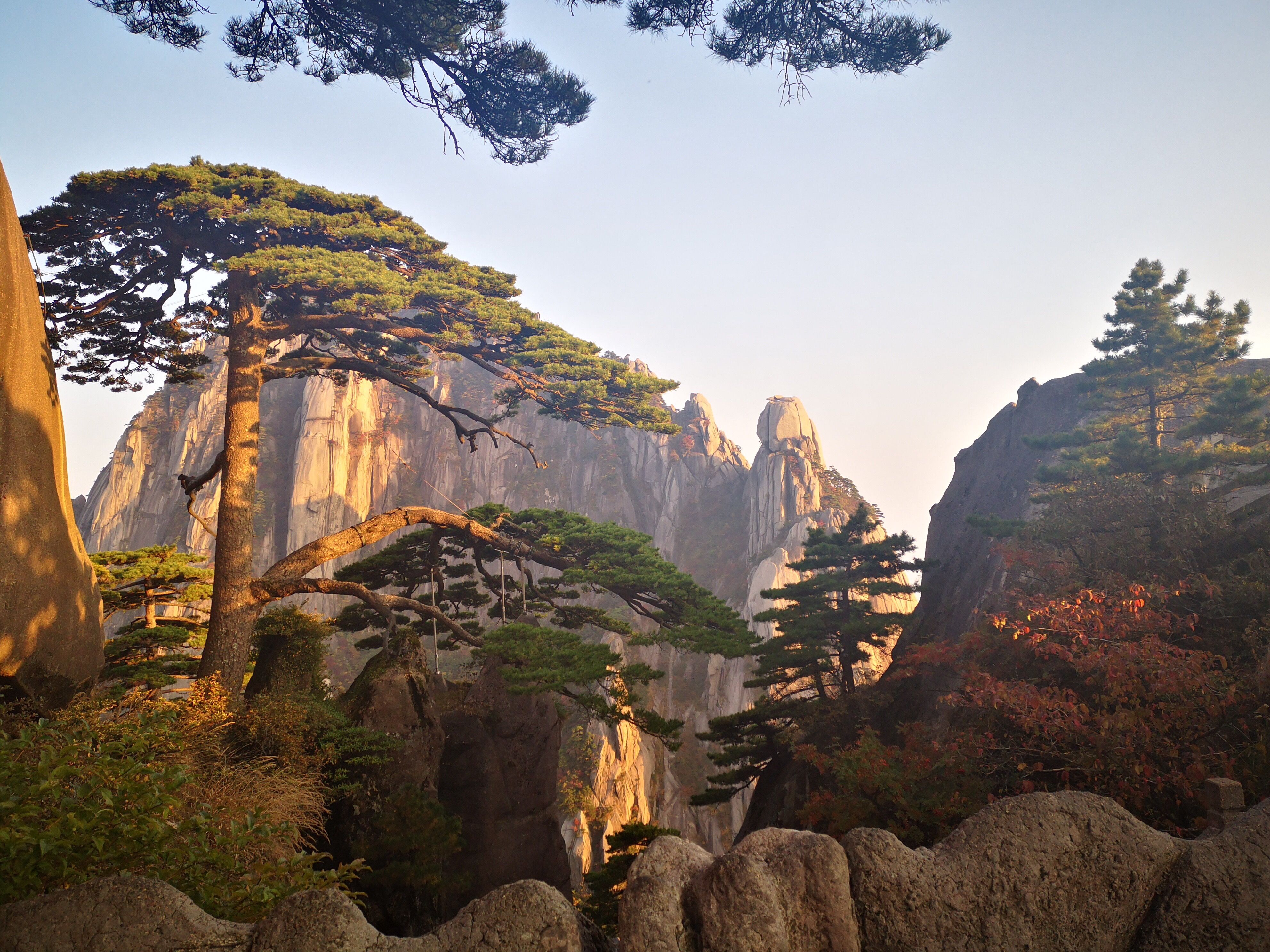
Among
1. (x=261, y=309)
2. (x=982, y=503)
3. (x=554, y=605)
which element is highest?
(x=261, y=309)

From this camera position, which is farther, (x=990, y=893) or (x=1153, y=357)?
(x=1153, y=357)

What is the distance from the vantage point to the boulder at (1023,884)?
3.46 meters

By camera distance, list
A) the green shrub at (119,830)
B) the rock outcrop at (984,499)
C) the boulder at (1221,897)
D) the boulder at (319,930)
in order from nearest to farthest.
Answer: the boulder at (319,930) < the green shrub at (119,830) < the boulder at (1221,897) < the rock outcrop at (984,499)

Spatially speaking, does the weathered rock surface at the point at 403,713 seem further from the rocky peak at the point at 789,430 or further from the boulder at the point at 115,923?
the rocky peak at the point at 789,430

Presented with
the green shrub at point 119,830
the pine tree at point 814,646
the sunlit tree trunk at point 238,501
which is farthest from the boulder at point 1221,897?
the sunlit tree trunk at point 238,501

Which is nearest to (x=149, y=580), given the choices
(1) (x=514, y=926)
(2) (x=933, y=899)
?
(1) (x=514, y=926)

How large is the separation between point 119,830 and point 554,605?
9.00 m

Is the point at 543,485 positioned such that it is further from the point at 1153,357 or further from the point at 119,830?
the point at 119,830

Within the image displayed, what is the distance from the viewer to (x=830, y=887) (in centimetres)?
350

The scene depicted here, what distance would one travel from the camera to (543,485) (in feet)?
153

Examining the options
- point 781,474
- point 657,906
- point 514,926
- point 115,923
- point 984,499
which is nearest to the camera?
point 115,923

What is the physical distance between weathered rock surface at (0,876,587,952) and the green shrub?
0.96 feet

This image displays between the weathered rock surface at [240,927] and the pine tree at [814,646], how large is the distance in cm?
988

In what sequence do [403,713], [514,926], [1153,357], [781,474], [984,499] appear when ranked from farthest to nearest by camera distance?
[781,474], [984,499], [1153,357], [403,713], [514,926]
